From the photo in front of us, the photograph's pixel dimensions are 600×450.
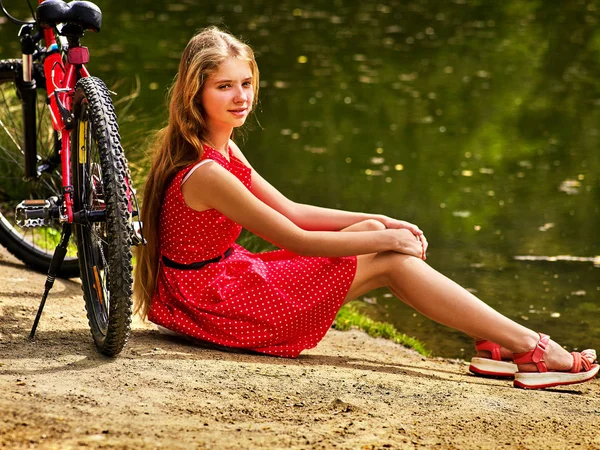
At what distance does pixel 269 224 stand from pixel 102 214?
641 millimetres

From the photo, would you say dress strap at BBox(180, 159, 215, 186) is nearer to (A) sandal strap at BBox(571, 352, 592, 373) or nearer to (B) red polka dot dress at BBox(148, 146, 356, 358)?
(B) red polka dot dress at BBox(148, 146, 356, 358)

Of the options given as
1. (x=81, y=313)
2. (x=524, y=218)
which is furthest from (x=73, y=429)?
(x=524, y=218)

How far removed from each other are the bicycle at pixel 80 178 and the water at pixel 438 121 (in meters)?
0.92

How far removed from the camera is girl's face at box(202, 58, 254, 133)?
3.91 metres

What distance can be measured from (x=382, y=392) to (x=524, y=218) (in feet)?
12.2

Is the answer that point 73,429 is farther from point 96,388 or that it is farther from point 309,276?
point 309,276

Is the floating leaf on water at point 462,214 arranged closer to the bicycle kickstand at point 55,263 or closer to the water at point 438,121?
the water at point 438,121

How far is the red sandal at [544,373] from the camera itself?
385 centimetres

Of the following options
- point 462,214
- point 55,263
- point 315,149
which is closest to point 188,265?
point 55,263

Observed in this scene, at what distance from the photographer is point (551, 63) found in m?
11.5

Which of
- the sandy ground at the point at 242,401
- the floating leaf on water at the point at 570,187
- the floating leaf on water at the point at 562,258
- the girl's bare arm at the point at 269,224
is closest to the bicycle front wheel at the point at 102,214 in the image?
the sandy ground at the point at 242,401

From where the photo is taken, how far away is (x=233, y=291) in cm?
394

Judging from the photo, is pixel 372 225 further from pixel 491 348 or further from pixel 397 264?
pixel 491 348

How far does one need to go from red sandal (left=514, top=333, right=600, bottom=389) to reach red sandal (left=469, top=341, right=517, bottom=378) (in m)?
0.06
